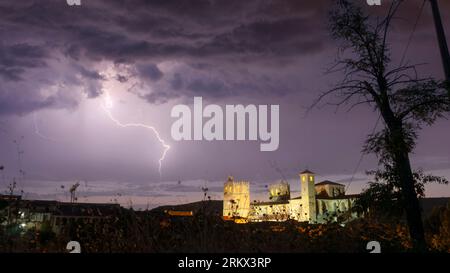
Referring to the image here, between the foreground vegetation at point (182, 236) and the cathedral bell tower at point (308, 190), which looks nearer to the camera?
the foreground vegetation at point (182, 236)

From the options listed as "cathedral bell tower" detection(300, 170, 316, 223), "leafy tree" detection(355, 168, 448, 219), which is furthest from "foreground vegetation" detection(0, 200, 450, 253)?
"cathedral bell tower" detection(300, 170, 316, 223)

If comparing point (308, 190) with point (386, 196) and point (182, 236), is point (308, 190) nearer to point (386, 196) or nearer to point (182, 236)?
point (386, 196)

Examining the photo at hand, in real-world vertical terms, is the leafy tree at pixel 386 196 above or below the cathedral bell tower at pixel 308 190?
below

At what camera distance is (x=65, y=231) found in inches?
354

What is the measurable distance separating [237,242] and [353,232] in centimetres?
348

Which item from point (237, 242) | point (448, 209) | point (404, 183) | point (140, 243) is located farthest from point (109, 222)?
point (448, 209)

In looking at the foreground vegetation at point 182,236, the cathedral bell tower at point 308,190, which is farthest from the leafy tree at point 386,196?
the cathedral bell tower at point 308,190

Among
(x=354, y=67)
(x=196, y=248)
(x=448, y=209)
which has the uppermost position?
(x=354, y=67)

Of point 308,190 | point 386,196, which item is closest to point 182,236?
point 386,196

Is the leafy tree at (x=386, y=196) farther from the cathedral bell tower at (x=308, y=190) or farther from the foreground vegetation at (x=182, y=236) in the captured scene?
the cathedral bell tower at (x=308, y=190)

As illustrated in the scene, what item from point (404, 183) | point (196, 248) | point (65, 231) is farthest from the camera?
point (404, 183)

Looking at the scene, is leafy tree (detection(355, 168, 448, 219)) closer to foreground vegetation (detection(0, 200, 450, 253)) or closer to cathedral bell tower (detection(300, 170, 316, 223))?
foreground vegetation (detection(0, 200, 450, 253))
